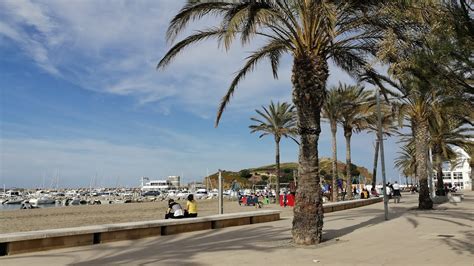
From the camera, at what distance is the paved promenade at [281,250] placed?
26.9 feet

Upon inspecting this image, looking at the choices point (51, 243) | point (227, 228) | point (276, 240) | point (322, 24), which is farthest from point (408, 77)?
point (51, 243)

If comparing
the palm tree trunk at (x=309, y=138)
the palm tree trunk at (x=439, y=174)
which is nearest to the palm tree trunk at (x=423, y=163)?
the palm tree trunk at (x=439, y=174)

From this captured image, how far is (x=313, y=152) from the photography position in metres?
10.7

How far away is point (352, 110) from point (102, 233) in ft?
82.4

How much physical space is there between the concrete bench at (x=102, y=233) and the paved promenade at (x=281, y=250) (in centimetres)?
33

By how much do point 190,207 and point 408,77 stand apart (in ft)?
27.5

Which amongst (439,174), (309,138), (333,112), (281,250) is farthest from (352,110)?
(281,250)

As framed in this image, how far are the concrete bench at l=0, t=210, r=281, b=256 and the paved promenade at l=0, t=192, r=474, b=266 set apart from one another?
0.33m

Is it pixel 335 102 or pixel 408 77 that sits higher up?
pixel 335 102

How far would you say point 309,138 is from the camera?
35.2 feet

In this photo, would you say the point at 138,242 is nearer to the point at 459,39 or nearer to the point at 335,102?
the point at 459,39

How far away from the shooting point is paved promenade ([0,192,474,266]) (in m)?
8.20

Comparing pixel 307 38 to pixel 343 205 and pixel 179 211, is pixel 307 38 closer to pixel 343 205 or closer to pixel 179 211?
pixel 179 211

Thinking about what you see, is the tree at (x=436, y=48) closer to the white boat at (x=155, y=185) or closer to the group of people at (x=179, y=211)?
the group of people at (x=179, y=211)
